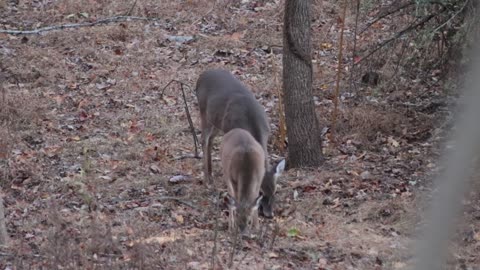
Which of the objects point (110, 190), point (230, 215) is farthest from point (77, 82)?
point (230, 215)

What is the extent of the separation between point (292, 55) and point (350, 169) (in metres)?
1.53

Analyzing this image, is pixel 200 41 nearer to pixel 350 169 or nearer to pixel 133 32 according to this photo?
pixel 133 32

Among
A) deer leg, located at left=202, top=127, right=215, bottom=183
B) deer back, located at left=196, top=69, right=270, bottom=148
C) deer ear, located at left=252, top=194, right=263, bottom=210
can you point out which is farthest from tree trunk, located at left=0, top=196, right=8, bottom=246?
deer leg, located at left=202, top=127, right=215, bottom=183

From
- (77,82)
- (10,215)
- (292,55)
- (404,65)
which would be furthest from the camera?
(77,82)

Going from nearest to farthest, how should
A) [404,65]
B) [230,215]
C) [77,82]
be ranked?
[230,215] < [404,65] < [77,82]

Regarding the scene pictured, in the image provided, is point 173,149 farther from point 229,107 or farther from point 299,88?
point 299,88

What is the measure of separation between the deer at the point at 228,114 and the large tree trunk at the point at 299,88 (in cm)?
65

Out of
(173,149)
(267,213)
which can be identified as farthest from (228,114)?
(173,149)

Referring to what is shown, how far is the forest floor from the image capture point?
6449 mm

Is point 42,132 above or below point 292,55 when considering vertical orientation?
below

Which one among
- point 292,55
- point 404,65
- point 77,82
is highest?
point 292,55

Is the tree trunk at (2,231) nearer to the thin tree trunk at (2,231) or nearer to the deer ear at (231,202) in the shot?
the thin tree trunk at (2,231)

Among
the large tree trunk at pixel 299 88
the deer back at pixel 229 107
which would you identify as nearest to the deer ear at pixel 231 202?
the deer back at pixel 229 107

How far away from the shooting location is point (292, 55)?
30.3 ft
